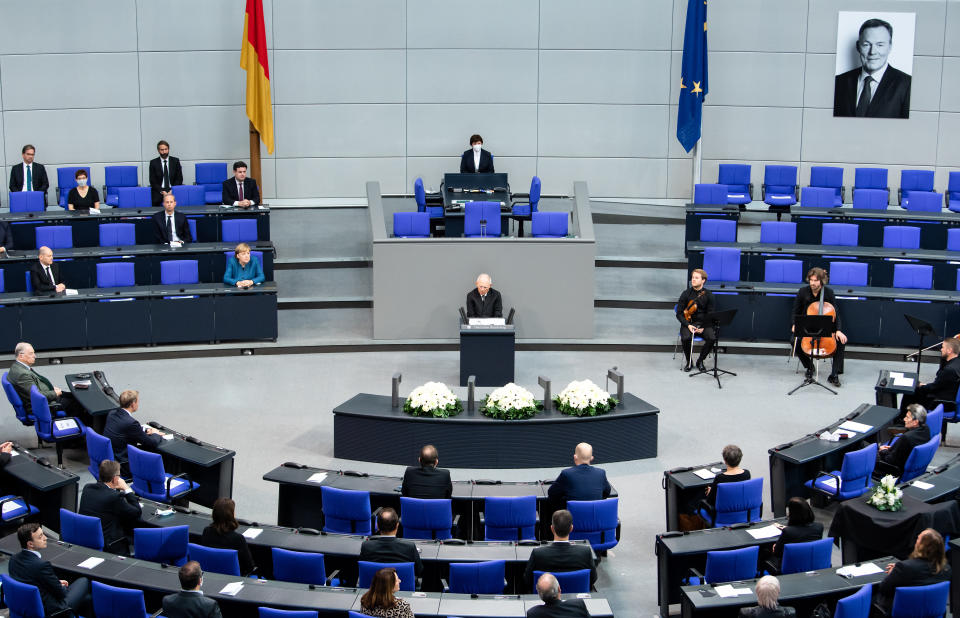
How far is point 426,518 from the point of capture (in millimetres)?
8453

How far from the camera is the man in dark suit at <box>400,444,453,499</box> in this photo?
8617 millimetres

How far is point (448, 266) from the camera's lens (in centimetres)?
1459

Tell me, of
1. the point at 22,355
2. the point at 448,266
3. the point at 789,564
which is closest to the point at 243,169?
the point at 448,266

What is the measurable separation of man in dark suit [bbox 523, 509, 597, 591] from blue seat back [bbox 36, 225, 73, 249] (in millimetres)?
10303

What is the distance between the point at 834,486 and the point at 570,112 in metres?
11.3

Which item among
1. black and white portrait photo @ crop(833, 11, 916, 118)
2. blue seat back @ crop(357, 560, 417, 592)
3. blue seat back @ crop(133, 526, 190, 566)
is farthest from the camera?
black and white portrait photo @ crop(833, 11, 916, 118)

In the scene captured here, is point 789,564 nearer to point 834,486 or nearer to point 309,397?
point 834,486

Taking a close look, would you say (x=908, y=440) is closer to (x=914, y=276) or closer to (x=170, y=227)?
(x=914, y=276)

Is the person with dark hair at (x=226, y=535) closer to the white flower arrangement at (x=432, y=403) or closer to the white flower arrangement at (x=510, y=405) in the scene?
the white flower arrangement at (x=432, y=403)

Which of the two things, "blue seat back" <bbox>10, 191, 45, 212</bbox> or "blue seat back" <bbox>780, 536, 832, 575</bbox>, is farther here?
"blue seat back" <bbox>10, 191, 45, 212</bbox>

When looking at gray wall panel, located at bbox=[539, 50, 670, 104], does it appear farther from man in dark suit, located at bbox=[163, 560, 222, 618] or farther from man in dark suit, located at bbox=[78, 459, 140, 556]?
man in dark suit, located at bbox=[163, 560, 222, 618]

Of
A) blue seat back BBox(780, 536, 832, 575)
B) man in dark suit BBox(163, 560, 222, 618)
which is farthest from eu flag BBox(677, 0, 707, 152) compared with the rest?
man in dark suit BBox(163, 560, 222, 618)

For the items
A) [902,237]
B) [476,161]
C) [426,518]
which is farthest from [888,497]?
[476,161]

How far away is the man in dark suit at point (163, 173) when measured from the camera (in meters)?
17.0
